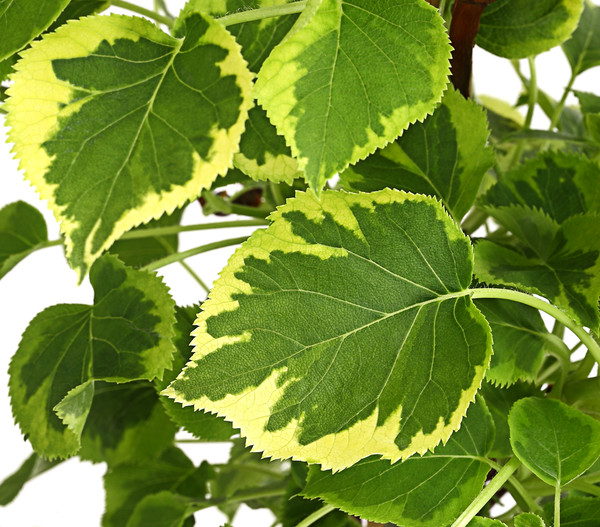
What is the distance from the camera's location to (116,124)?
25cm

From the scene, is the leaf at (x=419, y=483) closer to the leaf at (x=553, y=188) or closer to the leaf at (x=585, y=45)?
the leaf at (x=553, y=188)

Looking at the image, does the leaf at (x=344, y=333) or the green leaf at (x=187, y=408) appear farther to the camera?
the green leaf at (x=187, y=408)

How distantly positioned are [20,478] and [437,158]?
0.41 meters

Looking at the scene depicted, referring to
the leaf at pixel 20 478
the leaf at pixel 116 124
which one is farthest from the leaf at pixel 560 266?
the leaf at pixel 20 478

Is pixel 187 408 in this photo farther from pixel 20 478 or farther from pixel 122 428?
pixel 20 478

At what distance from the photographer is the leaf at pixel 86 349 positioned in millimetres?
344

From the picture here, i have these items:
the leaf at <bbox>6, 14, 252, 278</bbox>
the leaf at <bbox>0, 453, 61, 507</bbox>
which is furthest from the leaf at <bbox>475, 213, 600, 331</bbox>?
the leaf at <bbox>0, 453, 61, 507</bbox>

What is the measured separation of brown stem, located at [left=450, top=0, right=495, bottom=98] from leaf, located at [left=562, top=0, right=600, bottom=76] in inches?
9.5

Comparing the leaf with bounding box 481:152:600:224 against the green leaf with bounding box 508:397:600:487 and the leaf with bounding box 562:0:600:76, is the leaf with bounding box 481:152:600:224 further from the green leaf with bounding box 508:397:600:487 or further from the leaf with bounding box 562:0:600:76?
the leaf with bounding box 562:0:600:76

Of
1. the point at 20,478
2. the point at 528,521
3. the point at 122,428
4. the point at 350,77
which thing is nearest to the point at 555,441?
the point at 528,521

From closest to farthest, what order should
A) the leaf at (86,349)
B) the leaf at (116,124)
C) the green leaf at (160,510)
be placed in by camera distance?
the leaf at (116,124)
the leaf at (86,349)
the green leaf at (160,510)

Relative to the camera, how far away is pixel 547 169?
14.6 inches

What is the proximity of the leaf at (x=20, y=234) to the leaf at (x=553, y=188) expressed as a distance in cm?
27

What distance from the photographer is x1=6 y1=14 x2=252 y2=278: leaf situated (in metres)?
0.24
